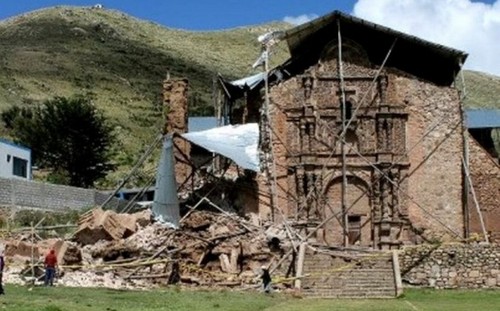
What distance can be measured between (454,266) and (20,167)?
31947 millimetres

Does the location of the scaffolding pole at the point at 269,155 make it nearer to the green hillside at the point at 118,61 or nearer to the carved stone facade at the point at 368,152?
the carved stone facade at the point at 368,152

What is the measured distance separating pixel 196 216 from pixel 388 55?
41.4 feet

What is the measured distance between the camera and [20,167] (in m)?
61.5

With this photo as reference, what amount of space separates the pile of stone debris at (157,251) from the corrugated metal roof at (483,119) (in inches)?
762

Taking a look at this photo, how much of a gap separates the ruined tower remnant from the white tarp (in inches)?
69.1

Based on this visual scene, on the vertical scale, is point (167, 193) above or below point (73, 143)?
below

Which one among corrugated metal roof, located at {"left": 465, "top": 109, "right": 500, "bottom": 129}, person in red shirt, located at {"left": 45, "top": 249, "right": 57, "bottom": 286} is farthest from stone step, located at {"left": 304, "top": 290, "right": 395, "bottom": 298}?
corrugated metal roof, located at {"left": 465, "top": 109, "right": 500, "bottom": 129}

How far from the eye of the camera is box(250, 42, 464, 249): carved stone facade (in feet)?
151

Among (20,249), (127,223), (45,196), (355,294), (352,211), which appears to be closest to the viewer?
(355,294)

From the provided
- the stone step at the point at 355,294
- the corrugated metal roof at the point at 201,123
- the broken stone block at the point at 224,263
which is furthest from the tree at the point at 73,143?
the stone step at the point at 355,294

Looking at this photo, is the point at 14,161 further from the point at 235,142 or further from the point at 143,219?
the point at 143,219

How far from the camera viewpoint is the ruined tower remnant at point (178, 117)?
46.7m

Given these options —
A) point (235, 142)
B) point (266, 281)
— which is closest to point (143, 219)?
→ point (235, 142)

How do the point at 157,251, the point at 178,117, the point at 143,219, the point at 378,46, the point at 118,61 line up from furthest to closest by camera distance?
the point at 118,61 < the point at 378,46 < the point at 178,117 < the point at 143,219 < the point at 157,251
